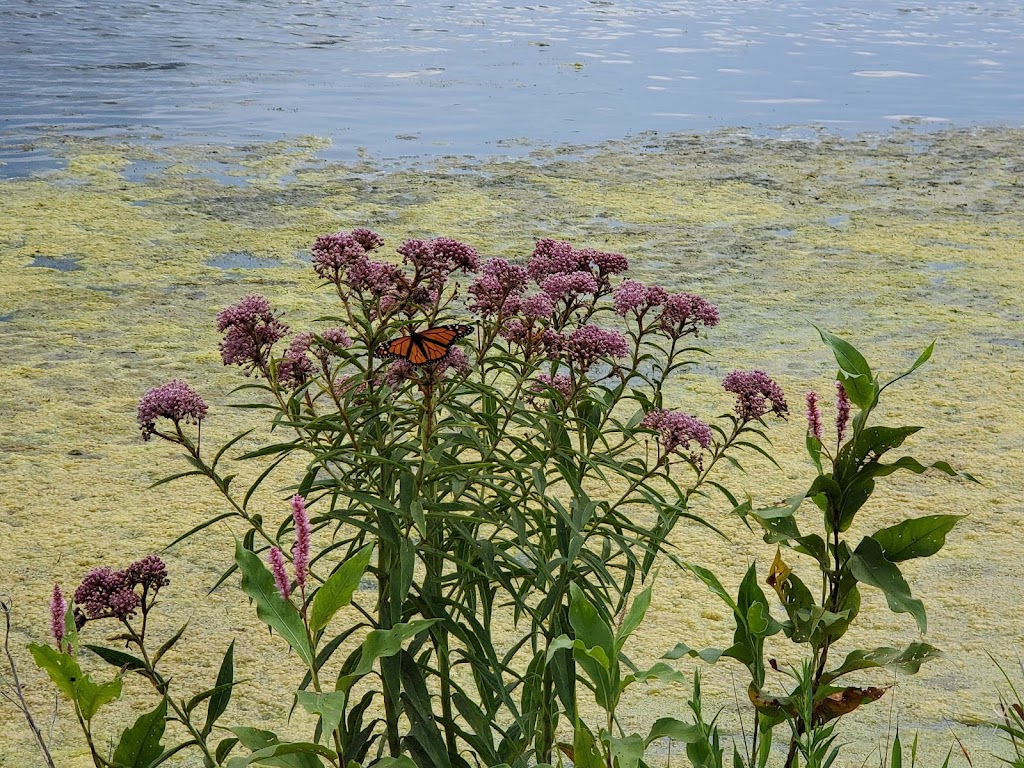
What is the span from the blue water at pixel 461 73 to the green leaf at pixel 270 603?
5162 millimetres

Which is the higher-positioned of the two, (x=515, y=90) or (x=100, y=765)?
Answer: (x=100, y=765)

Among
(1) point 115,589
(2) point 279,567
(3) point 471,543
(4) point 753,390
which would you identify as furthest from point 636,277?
(2) point 279,567

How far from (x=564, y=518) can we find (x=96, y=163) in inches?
192

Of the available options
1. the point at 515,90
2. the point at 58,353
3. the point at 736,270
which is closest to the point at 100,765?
the point at 58,353

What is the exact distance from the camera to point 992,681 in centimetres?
219

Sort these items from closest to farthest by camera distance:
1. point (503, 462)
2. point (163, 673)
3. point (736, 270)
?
1. point (503, 462)
2. point (163, 673)
3. point (736, 270)

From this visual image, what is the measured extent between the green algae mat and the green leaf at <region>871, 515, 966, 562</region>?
0.84 m

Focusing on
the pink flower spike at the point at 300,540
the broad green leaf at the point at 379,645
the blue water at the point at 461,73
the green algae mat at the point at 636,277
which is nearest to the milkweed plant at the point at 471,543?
the broad green leaf at the point at 379,645

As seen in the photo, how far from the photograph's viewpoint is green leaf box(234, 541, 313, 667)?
0.92 meters

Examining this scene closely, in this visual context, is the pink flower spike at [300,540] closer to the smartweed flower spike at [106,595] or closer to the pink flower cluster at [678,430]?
the smartweed flower spike at [106,595]

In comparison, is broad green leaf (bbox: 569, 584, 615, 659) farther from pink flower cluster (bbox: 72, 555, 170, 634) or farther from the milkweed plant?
pink flower cluster (bbox: 72, 555, 170, 634)

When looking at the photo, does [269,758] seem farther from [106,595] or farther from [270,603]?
[106,595]

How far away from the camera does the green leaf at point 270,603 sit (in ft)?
3.03

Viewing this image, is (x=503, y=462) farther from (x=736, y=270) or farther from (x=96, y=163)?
(x=96, y=163)
